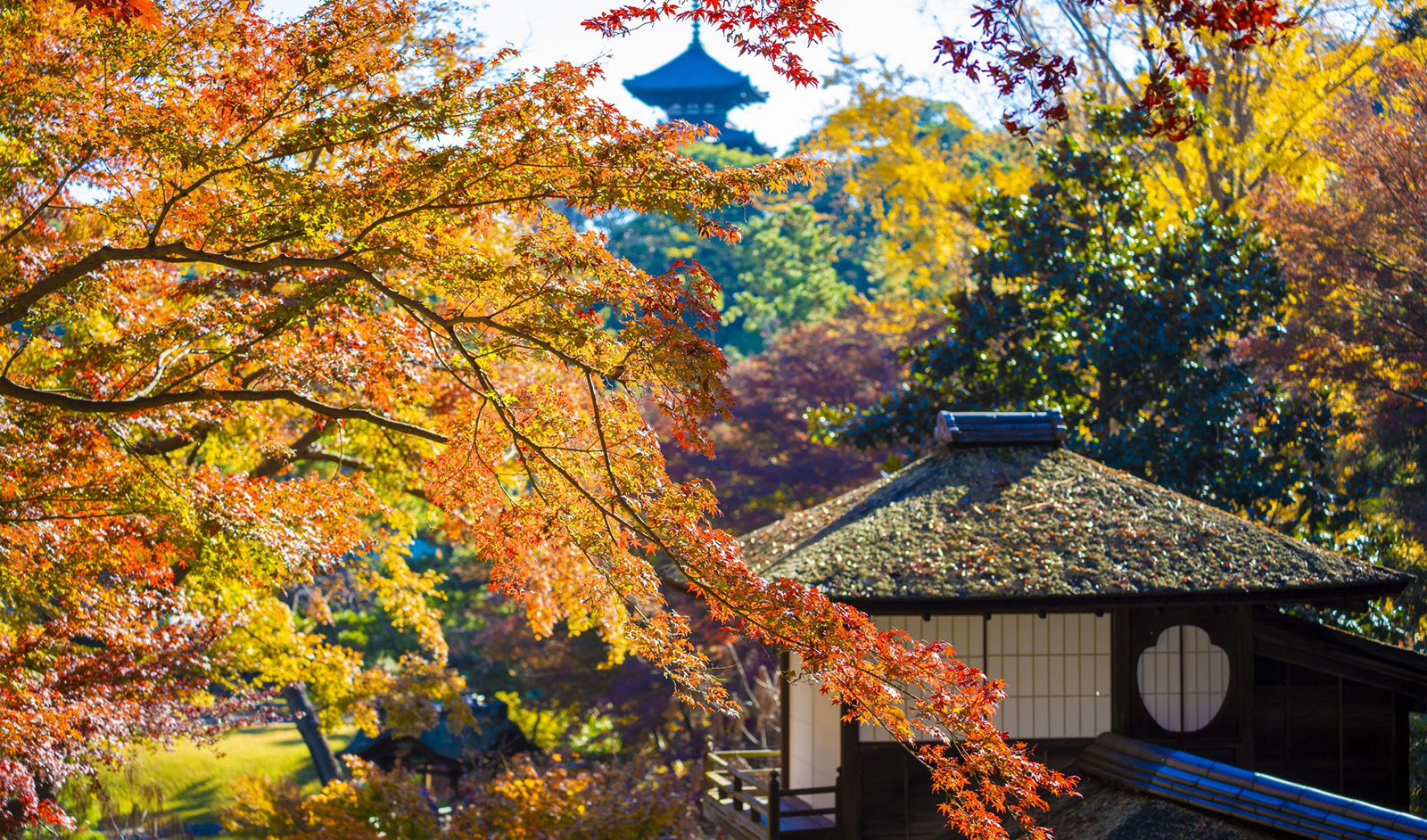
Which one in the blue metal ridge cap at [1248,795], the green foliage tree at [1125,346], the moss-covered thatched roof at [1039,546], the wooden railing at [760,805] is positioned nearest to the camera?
the blue metal ridge cap at [1248,795]

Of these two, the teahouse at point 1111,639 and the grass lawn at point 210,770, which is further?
the grass lawn at point 210,770

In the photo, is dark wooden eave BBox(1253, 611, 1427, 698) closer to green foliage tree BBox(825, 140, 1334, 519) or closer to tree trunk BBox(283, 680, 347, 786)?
green foliage tree BBox(825, 140, 1334, 519)

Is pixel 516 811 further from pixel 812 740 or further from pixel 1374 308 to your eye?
pixel 1374 308

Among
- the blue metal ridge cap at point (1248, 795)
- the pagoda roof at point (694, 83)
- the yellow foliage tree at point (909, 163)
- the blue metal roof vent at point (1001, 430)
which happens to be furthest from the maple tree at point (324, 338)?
the pagoda roof at point (694, 83)

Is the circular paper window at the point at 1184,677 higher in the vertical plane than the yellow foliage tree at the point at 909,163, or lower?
lower

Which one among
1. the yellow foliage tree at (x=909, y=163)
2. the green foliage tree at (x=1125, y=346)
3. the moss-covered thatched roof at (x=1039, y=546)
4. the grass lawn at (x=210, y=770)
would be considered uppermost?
the yellow foliage tree at (x=909, y=163)

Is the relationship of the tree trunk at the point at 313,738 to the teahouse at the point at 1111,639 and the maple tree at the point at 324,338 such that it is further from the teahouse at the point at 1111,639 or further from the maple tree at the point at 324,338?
the teahouse at the point at 1111,639

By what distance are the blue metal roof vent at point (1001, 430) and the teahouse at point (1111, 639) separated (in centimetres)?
71

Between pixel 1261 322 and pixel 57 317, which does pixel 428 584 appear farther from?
pixel 1261 322

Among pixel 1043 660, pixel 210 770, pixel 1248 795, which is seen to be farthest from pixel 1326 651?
pixel 210 770

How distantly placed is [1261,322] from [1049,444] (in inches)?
242

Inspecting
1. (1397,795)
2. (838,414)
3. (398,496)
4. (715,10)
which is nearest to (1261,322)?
(838,414)

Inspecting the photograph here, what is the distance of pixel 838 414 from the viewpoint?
13.9 meters

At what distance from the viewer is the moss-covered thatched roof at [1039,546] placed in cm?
753
